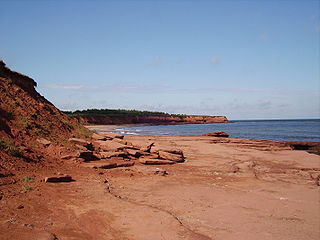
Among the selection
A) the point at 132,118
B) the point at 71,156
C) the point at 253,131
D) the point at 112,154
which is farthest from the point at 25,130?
the point at 132,118

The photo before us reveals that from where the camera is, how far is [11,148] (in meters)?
10.6

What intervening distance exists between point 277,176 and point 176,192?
704cm

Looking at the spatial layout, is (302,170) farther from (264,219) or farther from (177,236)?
(177,236)

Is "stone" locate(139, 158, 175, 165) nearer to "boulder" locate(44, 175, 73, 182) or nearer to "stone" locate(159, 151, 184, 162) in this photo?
"stone" locate(159, 151, 184, 162)

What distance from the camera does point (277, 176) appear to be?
1400 cm

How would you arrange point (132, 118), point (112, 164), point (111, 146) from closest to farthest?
point (112, 164) → point (111, 146) → point (132, 118)

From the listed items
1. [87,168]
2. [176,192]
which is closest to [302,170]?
[176,192]

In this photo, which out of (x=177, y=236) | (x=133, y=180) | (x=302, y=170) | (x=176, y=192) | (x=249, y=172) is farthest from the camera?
(x=302, y=170)

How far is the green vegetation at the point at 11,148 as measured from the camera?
10448 mm

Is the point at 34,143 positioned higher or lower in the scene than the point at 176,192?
higher

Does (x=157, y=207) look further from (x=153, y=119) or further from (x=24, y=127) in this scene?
(x=153, y=119)

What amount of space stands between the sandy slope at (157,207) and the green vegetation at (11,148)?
130 cm

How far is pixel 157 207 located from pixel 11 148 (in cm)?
661

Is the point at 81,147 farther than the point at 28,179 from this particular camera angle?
Yes
